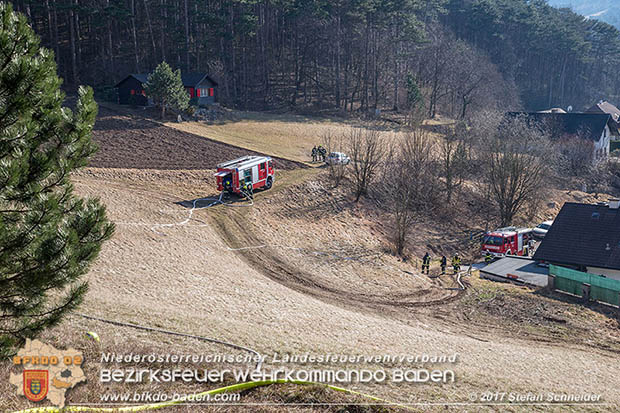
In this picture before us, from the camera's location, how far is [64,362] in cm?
1041

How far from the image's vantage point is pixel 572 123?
6800 cm

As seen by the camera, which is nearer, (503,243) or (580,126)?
(503,243)

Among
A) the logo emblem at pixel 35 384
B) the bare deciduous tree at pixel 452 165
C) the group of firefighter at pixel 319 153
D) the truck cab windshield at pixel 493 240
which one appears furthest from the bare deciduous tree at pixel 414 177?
the logo emblem at pixel 35 384

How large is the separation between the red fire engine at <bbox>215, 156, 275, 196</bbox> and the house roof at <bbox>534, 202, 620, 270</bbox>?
19.9 meters

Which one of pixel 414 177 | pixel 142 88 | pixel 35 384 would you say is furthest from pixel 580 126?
pixel 35 384

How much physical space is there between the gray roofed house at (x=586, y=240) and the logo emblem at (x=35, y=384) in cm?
2964

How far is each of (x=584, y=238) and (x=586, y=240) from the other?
8.3 inches

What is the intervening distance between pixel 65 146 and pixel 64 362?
4.45 metres

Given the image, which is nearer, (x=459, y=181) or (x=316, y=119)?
(x=459, y=181)

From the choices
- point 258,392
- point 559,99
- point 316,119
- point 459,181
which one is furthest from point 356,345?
point 559,99

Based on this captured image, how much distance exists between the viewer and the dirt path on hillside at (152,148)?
40.2 metres

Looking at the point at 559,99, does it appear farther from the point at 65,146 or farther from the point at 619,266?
the point at 65,146

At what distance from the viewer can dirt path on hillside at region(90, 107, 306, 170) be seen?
4019cm

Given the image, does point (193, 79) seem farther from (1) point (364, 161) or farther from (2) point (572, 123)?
(2) point (572, 123)
